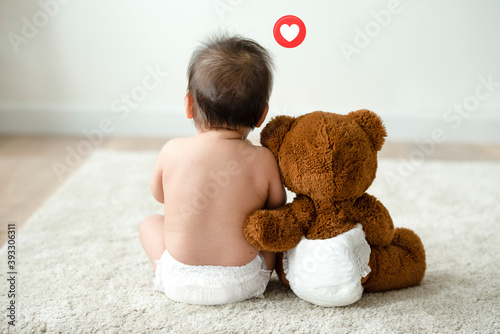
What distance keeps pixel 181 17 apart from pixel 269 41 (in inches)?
15.8

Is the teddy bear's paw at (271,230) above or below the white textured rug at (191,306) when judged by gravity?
above

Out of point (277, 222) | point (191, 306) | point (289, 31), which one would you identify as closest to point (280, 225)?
point (277, 222)

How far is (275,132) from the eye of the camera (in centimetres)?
103

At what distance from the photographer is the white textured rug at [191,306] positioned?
98 centimetres

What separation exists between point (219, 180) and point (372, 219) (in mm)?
308

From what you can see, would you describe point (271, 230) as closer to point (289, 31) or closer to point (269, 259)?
point (269, 259)

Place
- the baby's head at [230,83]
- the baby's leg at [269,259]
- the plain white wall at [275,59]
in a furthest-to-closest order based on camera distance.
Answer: the plain white wall at [275,59]
the baby's leg at [269,259]
the baby's head at [230,83]

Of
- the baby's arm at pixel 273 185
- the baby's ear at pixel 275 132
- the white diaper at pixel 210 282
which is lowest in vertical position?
the white diaper at pixel 210 282

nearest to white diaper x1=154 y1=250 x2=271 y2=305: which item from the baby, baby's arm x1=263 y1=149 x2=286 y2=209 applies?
the baby

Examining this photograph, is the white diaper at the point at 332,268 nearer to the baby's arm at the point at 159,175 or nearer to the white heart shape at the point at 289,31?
the baby's arm at the point at 159,175

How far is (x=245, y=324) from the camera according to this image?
97cm

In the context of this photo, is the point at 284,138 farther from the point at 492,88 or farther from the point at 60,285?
the point at 492,88

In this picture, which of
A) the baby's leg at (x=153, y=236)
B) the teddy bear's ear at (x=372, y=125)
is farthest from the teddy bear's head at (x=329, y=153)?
the baby's leg at (x=153, y=236)

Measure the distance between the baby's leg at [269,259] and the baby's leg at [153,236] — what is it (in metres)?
0.21
